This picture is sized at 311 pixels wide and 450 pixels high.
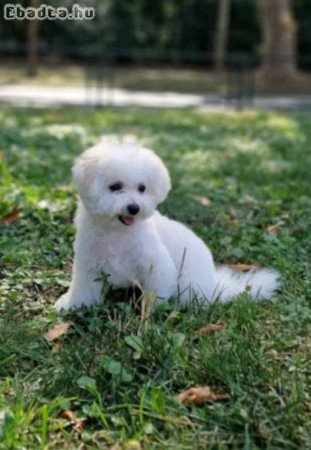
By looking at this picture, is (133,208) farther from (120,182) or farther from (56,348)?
(56,348)

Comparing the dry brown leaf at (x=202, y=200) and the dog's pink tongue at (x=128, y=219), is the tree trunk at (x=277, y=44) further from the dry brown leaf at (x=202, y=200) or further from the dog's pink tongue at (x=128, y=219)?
the dog's pink tongue at (x=128, y=219)

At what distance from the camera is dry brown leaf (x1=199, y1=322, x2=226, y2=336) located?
2889 mm

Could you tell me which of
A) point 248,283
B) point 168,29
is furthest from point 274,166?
point 168,29

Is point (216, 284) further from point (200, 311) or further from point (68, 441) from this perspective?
point (68, 441)

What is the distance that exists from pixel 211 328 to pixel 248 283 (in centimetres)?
58

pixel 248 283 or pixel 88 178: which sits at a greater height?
pixel 88 178

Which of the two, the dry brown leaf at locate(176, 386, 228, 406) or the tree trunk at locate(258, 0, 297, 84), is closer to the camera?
the dry brown leaf at locate(176, 386, 228, 406)

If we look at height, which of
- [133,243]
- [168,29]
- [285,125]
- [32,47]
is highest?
[168,29]

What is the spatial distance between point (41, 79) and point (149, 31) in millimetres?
8087

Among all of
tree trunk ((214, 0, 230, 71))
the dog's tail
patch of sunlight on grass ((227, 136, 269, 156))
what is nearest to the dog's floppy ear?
the dog's tail

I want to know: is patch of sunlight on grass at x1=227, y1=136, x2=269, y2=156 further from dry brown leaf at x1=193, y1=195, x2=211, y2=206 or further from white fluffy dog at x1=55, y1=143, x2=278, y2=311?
white fluffy dog at x1=55, y1=143, x2=278, y2=311

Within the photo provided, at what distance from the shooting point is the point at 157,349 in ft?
8.84

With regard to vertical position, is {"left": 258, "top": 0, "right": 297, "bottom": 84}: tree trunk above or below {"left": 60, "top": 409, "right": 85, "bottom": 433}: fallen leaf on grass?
above

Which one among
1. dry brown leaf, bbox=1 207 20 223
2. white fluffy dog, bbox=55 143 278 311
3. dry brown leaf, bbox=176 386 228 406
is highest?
white fluffy dog, bbox=55 143 278 311
